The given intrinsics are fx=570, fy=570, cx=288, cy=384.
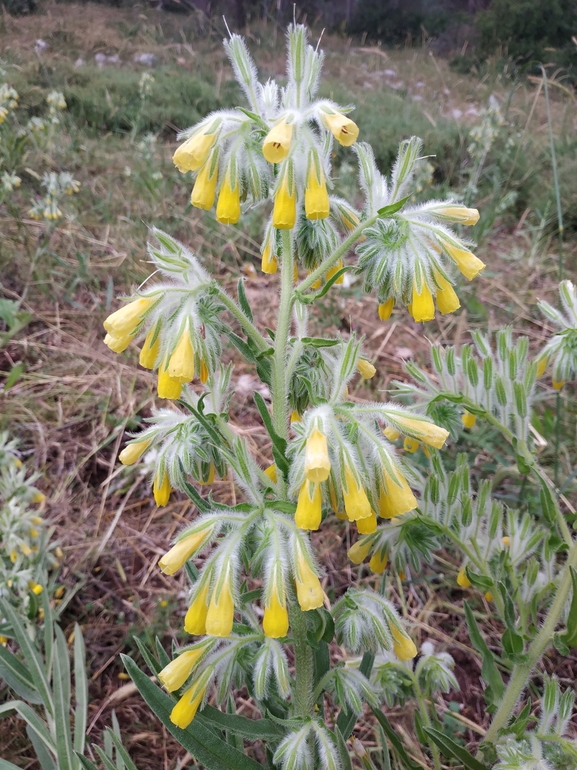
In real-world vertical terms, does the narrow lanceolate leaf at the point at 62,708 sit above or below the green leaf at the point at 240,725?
below

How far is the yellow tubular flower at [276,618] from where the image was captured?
1146mm

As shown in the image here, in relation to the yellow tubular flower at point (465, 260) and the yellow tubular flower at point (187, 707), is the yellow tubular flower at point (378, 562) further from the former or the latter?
the yellow tubular flower at point (465, 260)

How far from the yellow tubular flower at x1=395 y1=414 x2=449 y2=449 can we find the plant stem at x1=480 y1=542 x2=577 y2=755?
1.81 ft

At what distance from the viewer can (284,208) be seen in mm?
1229

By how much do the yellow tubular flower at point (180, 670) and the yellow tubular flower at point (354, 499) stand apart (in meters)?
0.53

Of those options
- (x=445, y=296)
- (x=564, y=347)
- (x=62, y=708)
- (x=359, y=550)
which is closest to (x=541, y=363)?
(x=564, y=347)

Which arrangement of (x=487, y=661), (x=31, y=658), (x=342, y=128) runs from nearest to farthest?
(x=342, y=128) → (x=487, y=661) → (x=31, y=658)

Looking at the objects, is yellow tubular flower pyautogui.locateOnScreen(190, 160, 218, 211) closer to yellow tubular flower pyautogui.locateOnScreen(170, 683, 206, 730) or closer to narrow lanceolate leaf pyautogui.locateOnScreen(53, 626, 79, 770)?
yellow tubular flower pyautogui.locateOnScreen(170, 683, 206, 730)

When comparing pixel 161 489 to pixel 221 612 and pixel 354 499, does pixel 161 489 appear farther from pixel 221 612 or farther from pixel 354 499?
pixel 354 499

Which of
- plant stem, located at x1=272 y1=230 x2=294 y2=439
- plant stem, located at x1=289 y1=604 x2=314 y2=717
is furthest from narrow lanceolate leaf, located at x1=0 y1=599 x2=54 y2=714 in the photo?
plant stem, located at x1=272 y1=230 x2=294 y2=439

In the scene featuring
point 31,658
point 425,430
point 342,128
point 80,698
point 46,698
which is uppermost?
point 342,128

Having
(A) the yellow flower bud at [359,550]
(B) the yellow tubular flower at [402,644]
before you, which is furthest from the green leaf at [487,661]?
(A) the yellow flower bud at [359,550]

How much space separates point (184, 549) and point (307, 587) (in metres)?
0.27

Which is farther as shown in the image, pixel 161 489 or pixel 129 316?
pixel 161 489
